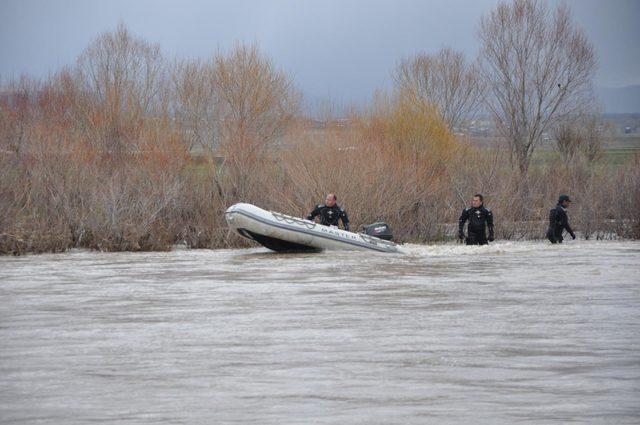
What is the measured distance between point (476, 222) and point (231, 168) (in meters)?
7.95

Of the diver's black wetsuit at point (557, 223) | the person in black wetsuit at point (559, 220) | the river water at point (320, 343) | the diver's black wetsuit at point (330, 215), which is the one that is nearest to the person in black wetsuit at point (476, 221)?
the river water at point (320, 343)

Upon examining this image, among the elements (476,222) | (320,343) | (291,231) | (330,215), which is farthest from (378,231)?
(320,343)

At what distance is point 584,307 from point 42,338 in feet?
21.3

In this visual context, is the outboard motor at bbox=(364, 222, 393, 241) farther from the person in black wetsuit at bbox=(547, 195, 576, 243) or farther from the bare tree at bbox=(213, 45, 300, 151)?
the bare tree at bbox=(213, 45, 300, 151)

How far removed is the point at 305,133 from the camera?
27156 millimetres

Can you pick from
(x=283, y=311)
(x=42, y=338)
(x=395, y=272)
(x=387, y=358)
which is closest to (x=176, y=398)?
(x=387, y=358)

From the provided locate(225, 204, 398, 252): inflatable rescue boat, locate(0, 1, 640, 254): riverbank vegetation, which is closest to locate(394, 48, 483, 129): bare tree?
locate(0, 1, 640, 254): riverbank vegetation

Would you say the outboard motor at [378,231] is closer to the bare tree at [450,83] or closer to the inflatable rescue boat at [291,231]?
the inflatable rescue boat at [291,231]

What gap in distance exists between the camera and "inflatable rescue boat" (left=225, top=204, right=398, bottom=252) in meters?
21.0

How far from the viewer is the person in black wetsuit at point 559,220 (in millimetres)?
22406

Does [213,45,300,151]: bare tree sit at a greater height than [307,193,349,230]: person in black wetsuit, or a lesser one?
greater

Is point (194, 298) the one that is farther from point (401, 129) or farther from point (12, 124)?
point (12, 124)

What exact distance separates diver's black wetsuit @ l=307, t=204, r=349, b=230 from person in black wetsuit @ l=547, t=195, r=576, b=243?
420 centimetres

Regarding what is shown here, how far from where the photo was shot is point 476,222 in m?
21.0
